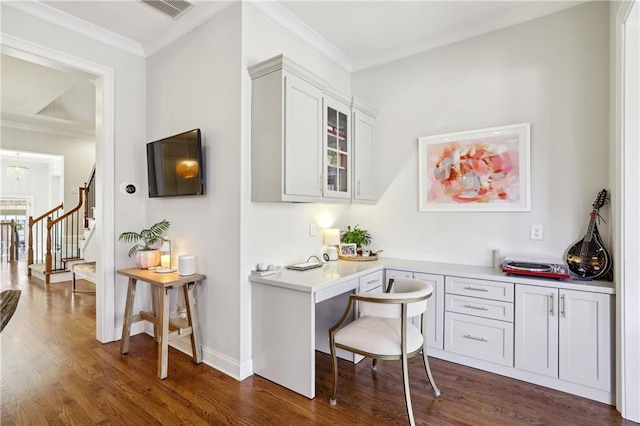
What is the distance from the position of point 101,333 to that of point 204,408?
5.36 ft

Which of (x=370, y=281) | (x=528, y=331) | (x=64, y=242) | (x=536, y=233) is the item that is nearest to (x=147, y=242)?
(x=370, y=281)

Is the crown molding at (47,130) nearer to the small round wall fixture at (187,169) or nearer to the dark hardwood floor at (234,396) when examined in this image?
the dark hardwood floor at (234,396)

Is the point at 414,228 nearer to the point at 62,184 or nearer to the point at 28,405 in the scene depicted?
the point at 28,405

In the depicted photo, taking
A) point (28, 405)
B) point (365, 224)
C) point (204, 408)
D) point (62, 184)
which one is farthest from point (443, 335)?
point (62, 184)

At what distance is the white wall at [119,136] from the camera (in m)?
2.84

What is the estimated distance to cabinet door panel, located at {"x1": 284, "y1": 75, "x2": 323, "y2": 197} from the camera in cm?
239

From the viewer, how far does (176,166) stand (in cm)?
279

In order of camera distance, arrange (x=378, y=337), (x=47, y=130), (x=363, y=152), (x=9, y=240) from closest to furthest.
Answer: (x=378, y=337) → (x=363, y=152) → (x=47, y=130) → (x=9, y=240)

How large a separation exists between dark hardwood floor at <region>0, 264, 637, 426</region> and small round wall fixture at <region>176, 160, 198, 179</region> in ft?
5.00

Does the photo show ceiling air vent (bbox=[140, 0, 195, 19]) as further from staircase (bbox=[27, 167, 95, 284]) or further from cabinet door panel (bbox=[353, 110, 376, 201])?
staircase (bbox=[27, 167, 95, 284])

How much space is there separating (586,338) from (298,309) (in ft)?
6.25

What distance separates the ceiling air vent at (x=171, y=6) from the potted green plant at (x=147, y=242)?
1769mm

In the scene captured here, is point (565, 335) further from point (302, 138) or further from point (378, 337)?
point (302, 138)

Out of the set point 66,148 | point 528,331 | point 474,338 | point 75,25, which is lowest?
point 474,338
